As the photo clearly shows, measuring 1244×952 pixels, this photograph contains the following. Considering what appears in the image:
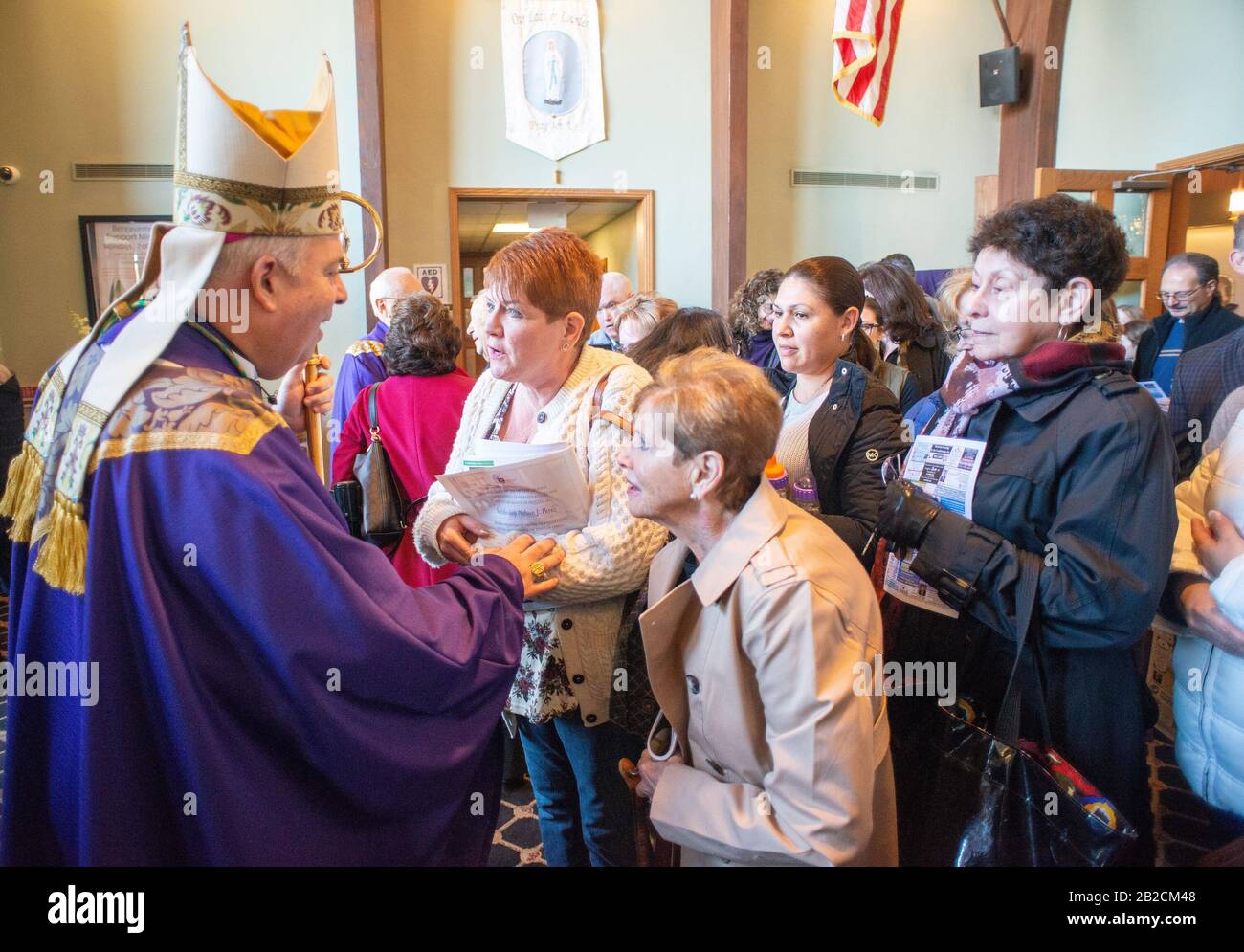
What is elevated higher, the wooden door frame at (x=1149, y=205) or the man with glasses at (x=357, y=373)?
the wooden door frame at (x=1149, y=205)

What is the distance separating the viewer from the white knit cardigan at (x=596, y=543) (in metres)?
1.69

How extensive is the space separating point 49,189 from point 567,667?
21.1ft

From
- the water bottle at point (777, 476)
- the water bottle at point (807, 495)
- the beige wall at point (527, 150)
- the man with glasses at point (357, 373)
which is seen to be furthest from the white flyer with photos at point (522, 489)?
the beige wall at point (527, 150)

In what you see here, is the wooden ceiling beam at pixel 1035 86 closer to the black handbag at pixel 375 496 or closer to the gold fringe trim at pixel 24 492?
the black handbag at pixel 375 496

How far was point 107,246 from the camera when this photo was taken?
6.20 m

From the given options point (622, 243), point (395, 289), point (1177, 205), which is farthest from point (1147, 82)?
point (395, 289)

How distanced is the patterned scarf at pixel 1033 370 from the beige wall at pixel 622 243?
226 inches

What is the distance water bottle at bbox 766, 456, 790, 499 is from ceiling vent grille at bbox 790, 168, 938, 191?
5.56 meters

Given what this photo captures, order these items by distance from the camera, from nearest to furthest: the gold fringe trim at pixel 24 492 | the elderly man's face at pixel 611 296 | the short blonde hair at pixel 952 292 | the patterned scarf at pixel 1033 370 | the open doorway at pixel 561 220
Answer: the gold fringe trim at pixel 24 492
the patterned scarf at pixel 1033 370
the short blonde hair at pixel 952 292
the elderly man's face at pixel 611 296
the open doorway at pixel 561 220

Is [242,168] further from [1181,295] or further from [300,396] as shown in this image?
[1181,295]

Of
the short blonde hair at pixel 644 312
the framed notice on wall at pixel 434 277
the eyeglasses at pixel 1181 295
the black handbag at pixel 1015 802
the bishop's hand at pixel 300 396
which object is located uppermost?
the framed notice on wall at pixel 434 277

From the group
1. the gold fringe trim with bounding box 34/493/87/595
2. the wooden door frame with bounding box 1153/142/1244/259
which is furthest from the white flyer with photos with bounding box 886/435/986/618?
the wooden door frame with bounding box 1153/142/1244/259
